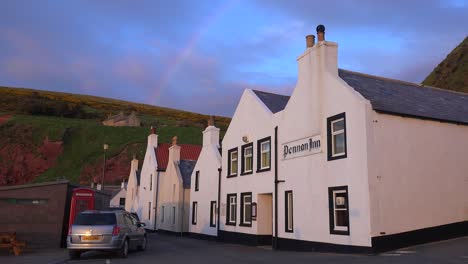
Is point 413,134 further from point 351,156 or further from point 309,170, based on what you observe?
point 309,170

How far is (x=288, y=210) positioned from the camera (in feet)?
67.8

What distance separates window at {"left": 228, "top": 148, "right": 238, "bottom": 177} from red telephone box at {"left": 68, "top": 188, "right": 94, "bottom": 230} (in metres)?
8.20

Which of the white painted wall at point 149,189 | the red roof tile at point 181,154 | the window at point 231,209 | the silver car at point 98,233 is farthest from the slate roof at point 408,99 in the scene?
the white painted wall at point 149,189

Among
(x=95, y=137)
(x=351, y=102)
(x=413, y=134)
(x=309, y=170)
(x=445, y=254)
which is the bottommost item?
(x=445, y=254)

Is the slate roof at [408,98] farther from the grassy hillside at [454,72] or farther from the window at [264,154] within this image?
the grassy hillside at [454,72]

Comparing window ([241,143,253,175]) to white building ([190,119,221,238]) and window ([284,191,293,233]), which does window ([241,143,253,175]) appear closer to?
white building ([190,119,221,238])

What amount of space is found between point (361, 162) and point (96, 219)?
9.79m

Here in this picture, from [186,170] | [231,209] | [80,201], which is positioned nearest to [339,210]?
[231,209]

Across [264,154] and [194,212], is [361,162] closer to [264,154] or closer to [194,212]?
[264,154]

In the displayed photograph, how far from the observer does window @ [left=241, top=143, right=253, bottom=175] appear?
25.3m

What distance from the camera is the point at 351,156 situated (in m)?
16.5

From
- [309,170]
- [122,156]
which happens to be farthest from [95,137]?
[309,170]

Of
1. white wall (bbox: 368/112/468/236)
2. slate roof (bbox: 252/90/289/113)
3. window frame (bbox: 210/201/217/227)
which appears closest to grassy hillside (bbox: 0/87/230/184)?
window frame (bbox: 210/201/217/227)

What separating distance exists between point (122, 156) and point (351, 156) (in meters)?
68.4
